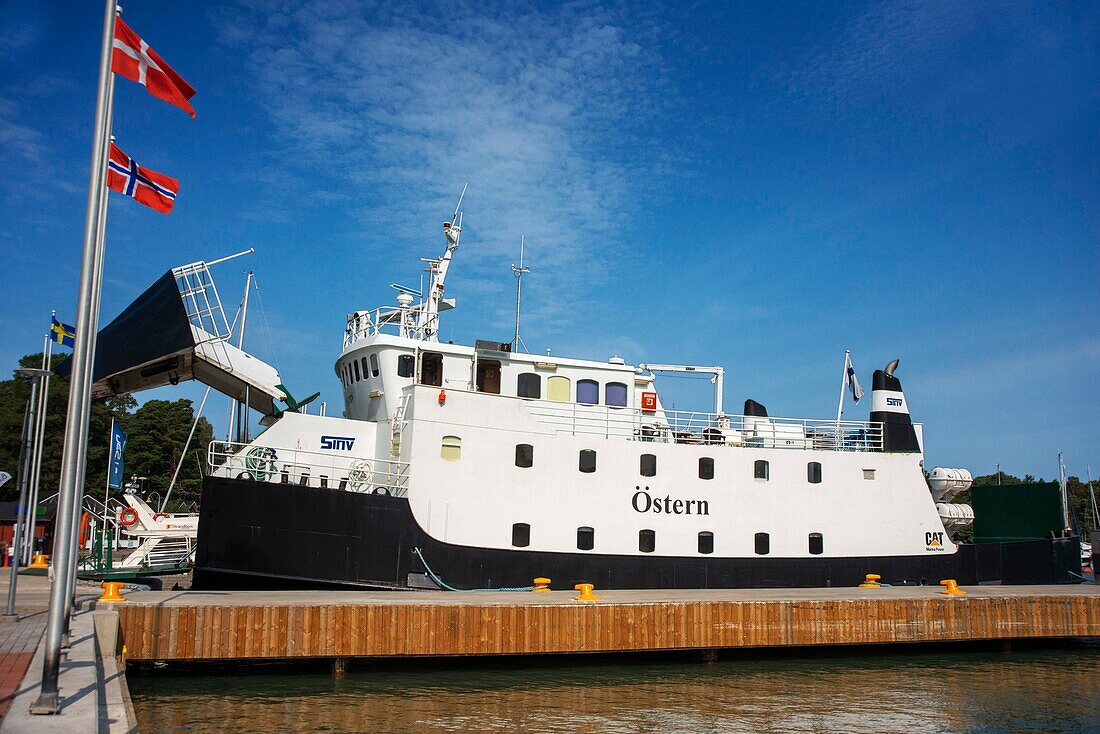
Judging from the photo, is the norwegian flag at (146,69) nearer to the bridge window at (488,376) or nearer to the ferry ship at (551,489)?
the ferry ship at (551,489)

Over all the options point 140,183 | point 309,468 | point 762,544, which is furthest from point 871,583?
point 140,183

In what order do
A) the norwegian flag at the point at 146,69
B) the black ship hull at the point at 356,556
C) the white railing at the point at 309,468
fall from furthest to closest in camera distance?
the white railing at the point at 309,468, the black ship hull at the point at 356,556, the norwegian flag at the point at 146,69

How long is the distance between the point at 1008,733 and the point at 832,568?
9217 mm

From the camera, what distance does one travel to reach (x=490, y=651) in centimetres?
1390

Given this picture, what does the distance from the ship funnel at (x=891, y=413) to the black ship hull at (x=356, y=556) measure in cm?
602

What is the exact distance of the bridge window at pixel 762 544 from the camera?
65.3 ft

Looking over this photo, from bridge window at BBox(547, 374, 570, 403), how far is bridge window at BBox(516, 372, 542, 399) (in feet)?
0.81

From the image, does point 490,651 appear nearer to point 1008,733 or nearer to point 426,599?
point 426,599

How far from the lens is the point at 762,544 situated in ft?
65.4

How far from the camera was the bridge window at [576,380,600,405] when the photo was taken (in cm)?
2006

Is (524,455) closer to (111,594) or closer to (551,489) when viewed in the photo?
(551,489)

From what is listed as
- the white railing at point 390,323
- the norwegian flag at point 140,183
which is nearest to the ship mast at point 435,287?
the white railing at point 390,323

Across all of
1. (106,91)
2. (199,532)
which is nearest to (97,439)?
(199,532)

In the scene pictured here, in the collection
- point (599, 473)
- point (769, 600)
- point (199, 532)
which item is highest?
point (599, 473)
